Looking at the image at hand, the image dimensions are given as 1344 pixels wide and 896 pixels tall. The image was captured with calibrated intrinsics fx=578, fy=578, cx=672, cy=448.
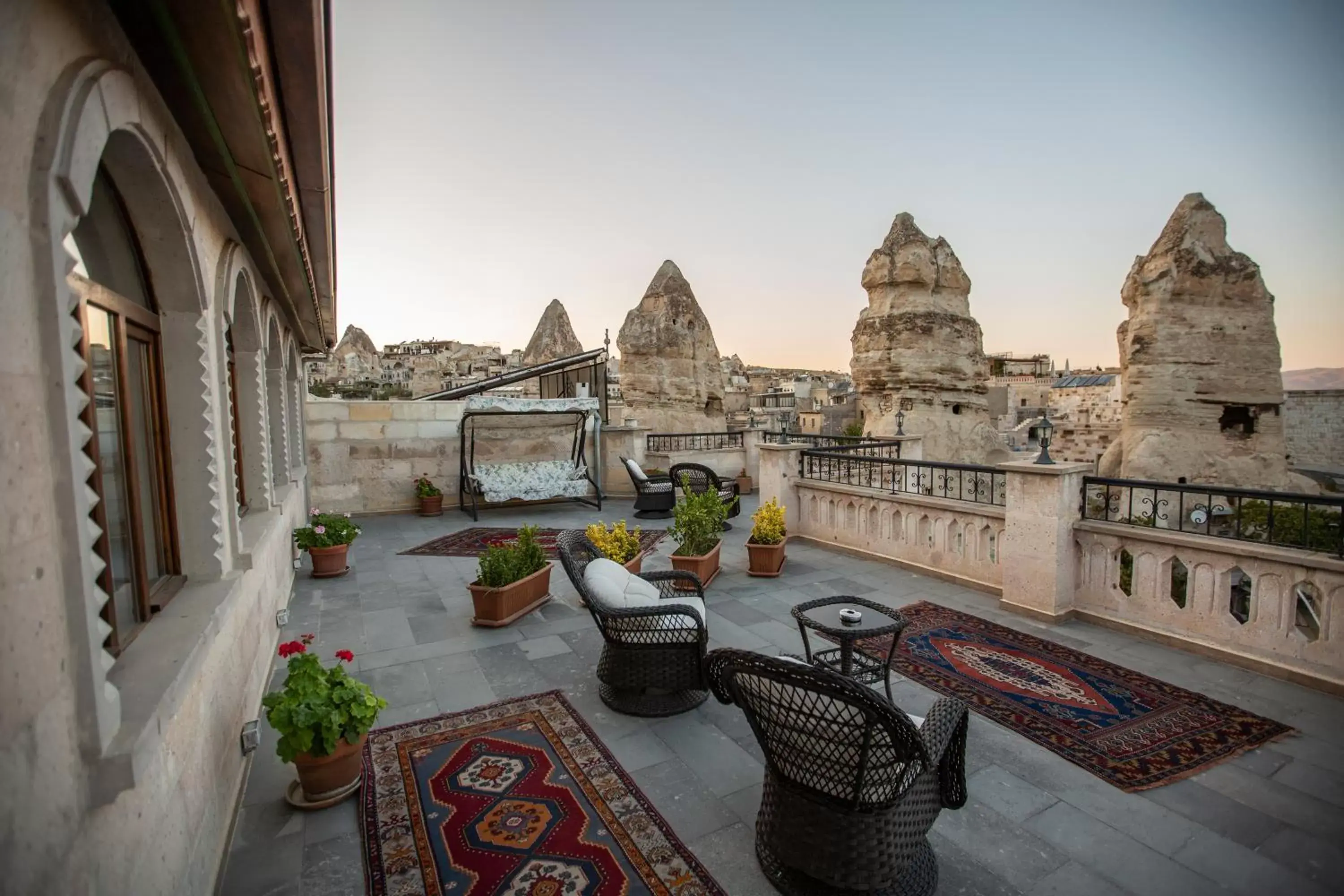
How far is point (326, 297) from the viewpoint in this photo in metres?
5.71

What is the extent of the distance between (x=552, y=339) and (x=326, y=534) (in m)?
17.1

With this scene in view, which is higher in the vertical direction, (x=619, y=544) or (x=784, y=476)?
(x=784, y=476)

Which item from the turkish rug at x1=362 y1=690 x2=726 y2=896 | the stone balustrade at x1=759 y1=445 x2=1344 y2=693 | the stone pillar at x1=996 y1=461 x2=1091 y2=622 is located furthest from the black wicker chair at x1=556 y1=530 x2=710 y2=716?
the stone balustrade at x1=759 y1=445 x2=1344 y2=693

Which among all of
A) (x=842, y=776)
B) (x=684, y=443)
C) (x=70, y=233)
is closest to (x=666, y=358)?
(x=684, y=443)

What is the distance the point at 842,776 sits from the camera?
2.06 metres

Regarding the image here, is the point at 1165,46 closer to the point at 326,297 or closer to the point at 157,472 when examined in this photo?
the point at 326,297

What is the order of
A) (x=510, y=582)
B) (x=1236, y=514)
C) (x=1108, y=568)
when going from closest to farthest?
(x=1236, y=514), (x=1108, y=568), (x=510, y=582)

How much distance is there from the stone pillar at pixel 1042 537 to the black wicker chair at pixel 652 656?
3207 millimetres

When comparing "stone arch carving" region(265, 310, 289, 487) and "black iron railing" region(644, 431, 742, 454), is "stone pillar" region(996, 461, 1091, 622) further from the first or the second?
"black iron railing" region(644, 431, 742, 454)

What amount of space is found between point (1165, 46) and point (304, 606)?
11.2 meters

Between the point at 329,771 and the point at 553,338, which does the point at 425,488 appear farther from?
the point at 553,338

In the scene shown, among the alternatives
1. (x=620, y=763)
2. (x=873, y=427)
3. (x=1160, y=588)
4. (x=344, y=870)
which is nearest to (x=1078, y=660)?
(x=1160, y=588)

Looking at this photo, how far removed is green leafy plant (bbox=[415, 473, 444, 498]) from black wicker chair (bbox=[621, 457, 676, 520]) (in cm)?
346

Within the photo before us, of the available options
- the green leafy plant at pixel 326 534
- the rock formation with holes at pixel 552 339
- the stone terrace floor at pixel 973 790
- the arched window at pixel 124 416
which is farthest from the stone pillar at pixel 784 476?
the rock formation with holes at pixel 552 339
